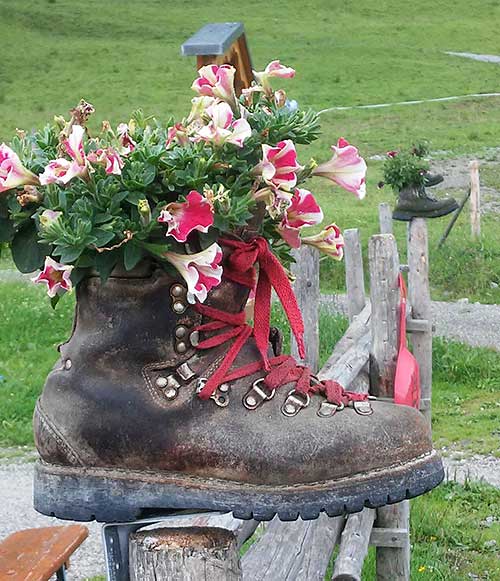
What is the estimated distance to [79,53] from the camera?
33.5 metres

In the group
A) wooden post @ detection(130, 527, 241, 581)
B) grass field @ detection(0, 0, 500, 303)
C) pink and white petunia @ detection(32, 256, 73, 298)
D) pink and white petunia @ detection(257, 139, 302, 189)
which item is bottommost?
grass field @ detection(0, 0, 500, 303)

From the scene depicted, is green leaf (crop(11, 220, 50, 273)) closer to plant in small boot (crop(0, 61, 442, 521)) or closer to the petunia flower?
plant in small boot (crop(0, 61, 442, 521))

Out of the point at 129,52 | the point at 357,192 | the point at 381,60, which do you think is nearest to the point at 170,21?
the point at 129,52

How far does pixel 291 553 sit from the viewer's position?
3.32m

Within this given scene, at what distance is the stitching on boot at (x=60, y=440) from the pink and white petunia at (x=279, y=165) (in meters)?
0.54

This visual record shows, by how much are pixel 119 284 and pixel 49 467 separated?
328mm

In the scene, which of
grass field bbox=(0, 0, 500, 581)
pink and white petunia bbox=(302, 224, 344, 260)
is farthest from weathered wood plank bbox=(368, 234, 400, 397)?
pink and white petunia bbox=(302, 224, 344, 260)

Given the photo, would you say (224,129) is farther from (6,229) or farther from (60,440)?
(60,440)

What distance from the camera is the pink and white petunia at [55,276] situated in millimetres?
1732

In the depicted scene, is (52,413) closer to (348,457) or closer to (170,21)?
(348,457)

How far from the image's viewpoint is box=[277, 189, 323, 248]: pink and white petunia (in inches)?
71.6

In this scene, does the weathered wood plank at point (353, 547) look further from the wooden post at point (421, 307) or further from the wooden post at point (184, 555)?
the wooden post at point (184, 555)

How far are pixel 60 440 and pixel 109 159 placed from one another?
48cm

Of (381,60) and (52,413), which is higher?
(52,413)
